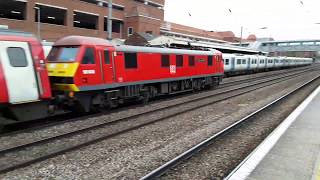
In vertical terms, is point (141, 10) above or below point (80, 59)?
above

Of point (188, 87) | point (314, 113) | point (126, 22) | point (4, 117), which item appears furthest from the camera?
point (126, 22)

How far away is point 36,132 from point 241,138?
5.81m

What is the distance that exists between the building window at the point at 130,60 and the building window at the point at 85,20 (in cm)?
4597

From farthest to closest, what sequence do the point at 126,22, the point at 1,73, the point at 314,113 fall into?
the point at 126,22
the point at 314,113
the point at 1,73

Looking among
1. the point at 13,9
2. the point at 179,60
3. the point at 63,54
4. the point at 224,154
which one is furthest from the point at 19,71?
the point at 13,9

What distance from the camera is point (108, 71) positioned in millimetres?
15305

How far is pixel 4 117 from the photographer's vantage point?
1172 cm

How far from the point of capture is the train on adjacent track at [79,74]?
11258mm

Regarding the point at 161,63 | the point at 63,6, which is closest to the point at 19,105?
the point at 161,63

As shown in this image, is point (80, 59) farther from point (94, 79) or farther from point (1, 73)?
point (1, 73)

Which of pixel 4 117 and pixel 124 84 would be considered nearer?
pixel 4 117

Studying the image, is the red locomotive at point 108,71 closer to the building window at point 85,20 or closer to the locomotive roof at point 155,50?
the locomotive roof at point 155,50

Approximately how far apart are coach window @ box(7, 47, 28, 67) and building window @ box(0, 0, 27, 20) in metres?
43.5

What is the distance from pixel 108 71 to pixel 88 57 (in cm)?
128
